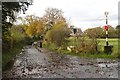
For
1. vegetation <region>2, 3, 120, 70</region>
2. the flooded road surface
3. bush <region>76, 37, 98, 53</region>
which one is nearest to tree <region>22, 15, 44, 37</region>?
vegetation <region>2, 3, 120, 70</region>

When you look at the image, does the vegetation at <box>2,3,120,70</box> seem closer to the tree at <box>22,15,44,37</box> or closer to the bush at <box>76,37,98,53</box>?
the bush at <box>76,37,98,53</box>

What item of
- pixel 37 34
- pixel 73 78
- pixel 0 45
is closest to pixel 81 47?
pixel 0 45

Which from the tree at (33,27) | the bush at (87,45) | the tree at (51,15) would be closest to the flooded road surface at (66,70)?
the bush at (87,45)

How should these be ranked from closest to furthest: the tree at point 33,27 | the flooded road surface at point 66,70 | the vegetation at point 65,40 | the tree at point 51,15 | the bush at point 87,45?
the flooded road surface at point 66,70, the vegetation at point 65,40, the bush at point 87,45, the tree at point 51,15, the tree at point 33,27

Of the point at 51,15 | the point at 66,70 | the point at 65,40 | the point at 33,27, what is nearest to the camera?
the point at 66,70

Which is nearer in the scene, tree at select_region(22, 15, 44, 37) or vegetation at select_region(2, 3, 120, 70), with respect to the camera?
vegetation at select_region(2, 3, 120, 70)

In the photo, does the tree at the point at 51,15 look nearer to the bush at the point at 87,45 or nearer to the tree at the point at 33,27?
the tree at the point at 33,27

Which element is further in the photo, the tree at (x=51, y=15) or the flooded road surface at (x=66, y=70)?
the tree at (x=51, y=15)

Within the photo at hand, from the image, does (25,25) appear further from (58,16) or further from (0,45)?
(0,45)

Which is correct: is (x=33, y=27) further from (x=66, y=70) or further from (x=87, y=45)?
(x=66, y=70)

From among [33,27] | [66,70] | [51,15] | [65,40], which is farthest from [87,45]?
[33,27]

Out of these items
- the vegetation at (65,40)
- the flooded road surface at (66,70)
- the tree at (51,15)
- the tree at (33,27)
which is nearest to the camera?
the flooded road surface at (66,70)

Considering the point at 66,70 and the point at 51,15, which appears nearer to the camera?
the point at 66,70

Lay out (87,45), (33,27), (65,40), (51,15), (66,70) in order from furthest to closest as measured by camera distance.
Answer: (33,27) < (51,15) < (65,40) < (87,45) < (66,70)
